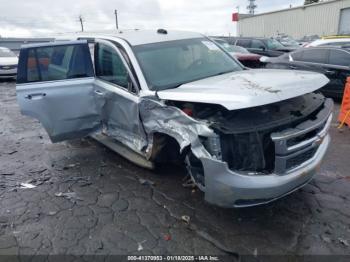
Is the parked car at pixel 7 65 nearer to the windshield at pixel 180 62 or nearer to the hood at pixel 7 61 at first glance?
the hood at pixel 7 61

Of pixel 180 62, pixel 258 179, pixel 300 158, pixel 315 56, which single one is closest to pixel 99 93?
pixel 180 62

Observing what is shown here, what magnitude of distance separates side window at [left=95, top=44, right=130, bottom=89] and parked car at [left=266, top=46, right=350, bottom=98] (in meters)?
4.83

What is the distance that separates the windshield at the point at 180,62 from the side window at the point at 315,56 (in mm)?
4689

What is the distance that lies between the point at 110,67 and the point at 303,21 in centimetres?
3414

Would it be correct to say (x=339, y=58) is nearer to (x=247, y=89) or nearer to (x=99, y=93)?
(x=247, y=89)

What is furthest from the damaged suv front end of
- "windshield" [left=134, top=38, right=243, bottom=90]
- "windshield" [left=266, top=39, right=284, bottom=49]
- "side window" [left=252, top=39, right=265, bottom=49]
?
"windshield" [left=266, top=39, right=284, bottom=49]

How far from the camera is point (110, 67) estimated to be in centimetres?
478

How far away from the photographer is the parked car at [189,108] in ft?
9.75

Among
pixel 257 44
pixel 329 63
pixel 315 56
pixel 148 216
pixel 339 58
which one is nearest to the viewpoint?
pixel 148 216

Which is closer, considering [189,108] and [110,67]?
[189,108]

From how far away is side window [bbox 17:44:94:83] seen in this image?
4.78 meters

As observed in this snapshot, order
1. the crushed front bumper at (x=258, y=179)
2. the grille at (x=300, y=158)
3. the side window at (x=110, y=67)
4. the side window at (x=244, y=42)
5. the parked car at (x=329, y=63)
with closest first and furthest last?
the crushed front bumper at (x=258, y=179), the grille at (x=300, y=158), the side window at (x=110, y=67), the parked car at (x=329, y=63), the side window at (x=244, y=42)

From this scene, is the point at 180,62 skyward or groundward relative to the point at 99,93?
skyward

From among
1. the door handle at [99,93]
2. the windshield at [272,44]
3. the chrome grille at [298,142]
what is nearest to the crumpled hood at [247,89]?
the chrome grille at [298,142]
